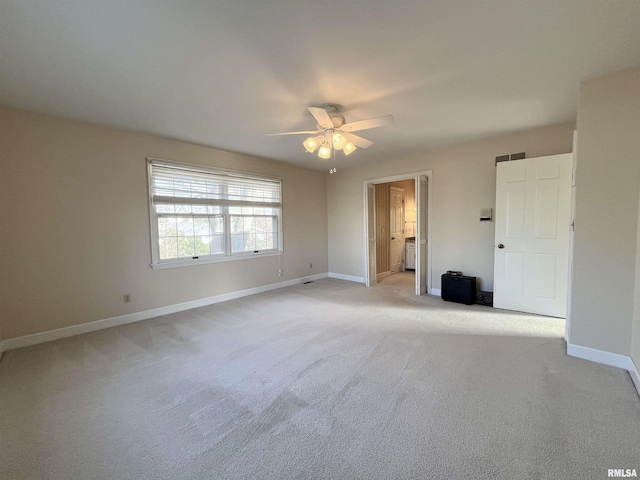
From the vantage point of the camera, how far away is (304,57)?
208 centimetres

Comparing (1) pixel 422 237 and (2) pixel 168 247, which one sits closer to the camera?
(2) pixel 168 247

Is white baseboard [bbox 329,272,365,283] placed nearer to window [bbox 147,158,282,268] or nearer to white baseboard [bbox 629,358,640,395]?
window [bbox 147,158,282,268]

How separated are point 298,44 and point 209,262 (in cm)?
351

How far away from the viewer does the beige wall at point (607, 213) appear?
91.2 inches

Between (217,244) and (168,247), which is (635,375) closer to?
(217,244)

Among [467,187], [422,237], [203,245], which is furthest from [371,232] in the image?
[203,245]

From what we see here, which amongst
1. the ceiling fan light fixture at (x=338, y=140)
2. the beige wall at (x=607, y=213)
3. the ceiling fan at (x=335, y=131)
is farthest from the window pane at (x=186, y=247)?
the beige wall at (x=607, y=213)

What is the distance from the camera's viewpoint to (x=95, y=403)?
2.01 metres

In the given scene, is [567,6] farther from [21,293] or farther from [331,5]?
[21,293]

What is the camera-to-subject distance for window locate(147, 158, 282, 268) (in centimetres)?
397

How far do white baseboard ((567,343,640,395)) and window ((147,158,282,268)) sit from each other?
14.5 ft

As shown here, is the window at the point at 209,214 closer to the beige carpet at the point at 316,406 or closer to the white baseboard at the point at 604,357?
the beige carpet at the point at 316,406

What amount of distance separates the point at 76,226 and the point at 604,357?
569 centimetres

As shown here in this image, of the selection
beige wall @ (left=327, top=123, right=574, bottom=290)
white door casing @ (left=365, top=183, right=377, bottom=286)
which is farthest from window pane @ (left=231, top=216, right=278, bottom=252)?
beige wall @ (left=327, top=123, right=574, bottom=290)
